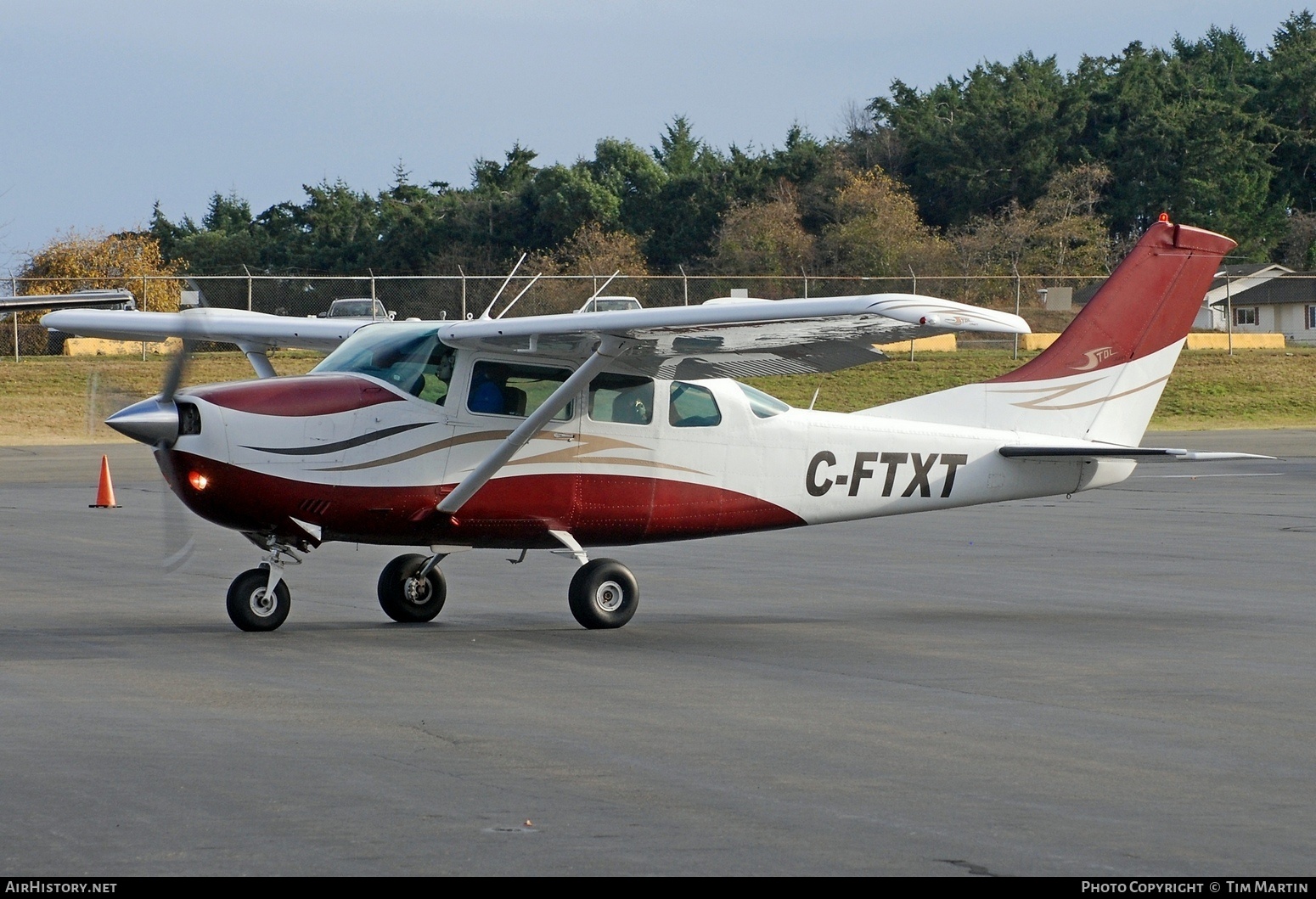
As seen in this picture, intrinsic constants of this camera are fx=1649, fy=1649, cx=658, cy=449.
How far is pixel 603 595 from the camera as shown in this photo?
1169 centimetres

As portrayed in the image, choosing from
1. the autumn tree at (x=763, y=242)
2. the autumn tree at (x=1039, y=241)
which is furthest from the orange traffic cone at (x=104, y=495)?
the autumn tree at (x=1039, y=241)

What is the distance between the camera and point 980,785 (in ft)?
21.7

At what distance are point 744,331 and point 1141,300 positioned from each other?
4.69 meters

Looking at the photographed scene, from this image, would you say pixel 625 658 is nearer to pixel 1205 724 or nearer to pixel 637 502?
pixel 637 502

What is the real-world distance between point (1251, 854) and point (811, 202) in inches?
2626

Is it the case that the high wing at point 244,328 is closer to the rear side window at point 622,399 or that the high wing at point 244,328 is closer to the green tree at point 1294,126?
the rear side window at point 622,399

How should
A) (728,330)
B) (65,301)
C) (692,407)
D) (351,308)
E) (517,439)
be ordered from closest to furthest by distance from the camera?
(728,330)
(517,439)
(692,407)
(65,301)
(351,308)

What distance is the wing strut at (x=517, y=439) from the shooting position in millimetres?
11453

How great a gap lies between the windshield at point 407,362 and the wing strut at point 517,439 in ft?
1.86

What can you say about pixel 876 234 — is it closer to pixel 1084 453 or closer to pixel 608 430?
pixel 1084 453

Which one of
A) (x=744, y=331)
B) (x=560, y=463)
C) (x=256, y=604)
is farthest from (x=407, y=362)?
(x=744, y=331)

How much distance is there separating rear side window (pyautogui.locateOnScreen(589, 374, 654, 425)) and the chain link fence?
96.0ft

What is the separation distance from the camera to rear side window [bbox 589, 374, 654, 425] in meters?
12.1

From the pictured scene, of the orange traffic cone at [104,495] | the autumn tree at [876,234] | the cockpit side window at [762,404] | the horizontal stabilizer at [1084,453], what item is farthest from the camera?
the autumn tree at [876,234]
